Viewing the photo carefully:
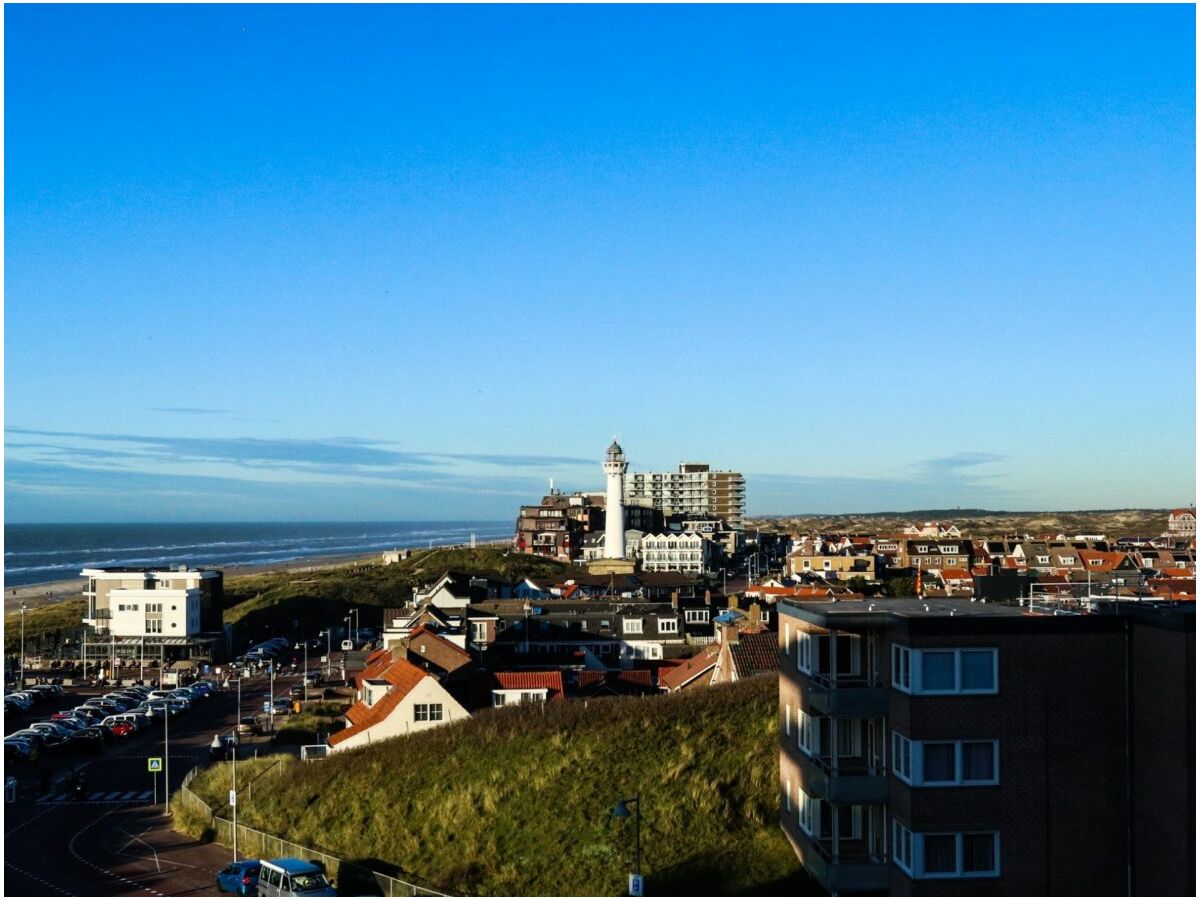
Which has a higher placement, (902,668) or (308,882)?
(902,668)

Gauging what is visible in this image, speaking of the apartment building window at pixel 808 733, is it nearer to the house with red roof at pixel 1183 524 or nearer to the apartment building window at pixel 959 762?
the apartment building window at pixel 959 762

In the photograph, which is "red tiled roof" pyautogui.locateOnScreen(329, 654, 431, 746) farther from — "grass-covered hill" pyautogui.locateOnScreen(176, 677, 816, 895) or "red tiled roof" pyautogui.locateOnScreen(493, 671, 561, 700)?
"red tiled roof" pyautogui.locateOnScreen(493, 671, 561, 700)

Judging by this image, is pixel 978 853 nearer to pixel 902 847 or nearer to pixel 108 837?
pixel 902 847

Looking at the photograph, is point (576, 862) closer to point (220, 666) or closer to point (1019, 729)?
point (1019, 729)

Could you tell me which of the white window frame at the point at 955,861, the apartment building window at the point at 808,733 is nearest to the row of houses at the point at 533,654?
the apartment building window at the point at 808,733

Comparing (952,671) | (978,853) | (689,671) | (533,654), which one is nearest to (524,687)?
(689,671)

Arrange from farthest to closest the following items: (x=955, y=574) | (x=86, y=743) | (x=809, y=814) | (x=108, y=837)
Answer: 1. (x=955, y=574)
2. (x=86, y=743)
3. (x=108, y=837)
4. (x=809, y=814)

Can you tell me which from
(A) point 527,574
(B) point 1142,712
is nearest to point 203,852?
(B) point 1142,712
